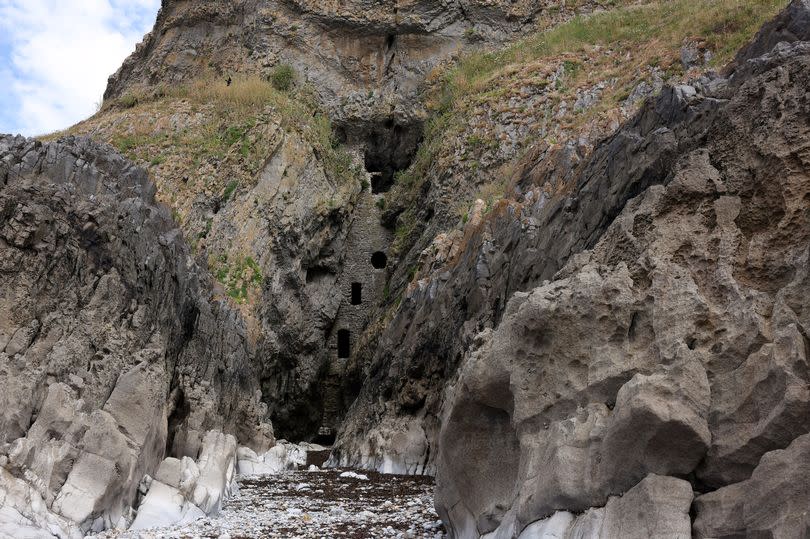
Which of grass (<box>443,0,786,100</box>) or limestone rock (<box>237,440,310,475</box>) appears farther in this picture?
grass (<box>443,0,786,100</box>)

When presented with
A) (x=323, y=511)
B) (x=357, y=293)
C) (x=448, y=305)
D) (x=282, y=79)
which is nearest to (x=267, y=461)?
(x=448, y=305)

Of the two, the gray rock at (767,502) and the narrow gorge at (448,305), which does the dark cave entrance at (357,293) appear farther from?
the gray rock at (767,502)

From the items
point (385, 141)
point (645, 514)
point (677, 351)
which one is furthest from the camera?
point (385, 141)

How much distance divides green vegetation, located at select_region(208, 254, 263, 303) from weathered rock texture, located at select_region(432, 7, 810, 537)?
18857mm

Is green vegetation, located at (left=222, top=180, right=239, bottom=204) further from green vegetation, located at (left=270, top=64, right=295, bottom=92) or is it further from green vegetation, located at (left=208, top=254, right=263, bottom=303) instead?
green vegetation, located at (left=270, top=64, right=295, bottom=92)

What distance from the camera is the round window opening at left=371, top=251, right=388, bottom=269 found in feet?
111

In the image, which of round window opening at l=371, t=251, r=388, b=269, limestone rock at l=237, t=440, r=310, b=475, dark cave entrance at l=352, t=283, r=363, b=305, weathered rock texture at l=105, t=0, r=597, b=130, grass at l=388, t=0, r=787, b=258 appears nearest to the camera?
limestone rock at l=237, t=440, r=310, b=475

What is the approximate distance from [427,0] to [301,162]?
14536 mm

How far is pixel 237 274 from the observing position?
26.8 meters

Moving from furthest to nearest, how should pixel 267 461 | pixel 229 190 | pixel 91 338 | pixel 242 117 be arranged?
pixel 242 117 → pixel 229 190 → pixel 267 461 → pixel 91 338

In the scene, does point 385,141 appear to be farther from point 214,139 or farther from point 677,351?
point 677,351

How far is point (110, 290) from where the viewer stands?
13344 millimetres

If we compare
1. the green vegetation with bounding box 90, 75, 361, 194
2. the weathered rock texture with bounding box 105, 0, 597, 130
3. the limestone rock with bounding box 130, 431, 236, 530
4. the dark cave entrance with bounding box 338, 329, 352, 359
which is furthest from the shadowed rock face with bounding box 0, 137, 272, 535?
the weathered rock texture with bounding box 105, 0, 597, 130

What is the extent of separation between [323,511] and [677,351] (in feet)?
27.8
